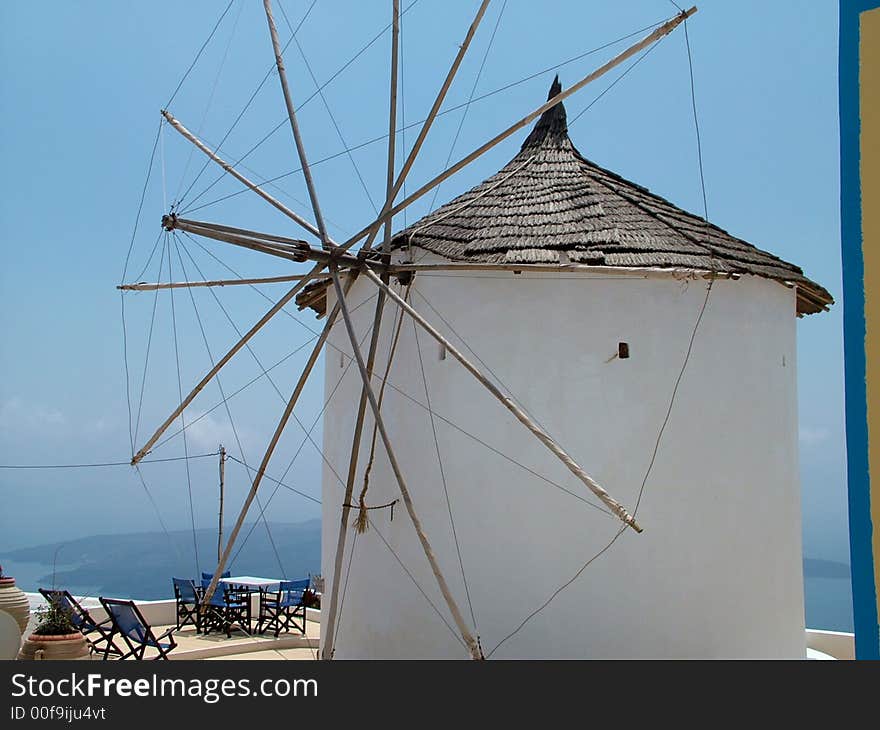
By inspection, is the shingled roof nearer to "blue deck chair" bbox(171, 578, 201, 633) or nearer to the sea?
the sea

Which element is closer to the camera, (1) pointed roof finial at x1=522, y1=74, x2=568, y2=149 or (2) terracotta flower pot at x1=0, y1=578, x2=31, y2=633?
(2) terracotta flower pot at x1=0, y1=578, x2=31, y2=633

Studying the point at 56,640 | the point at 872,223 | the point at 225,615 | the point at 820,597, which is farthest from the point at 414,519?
the point at 820,597

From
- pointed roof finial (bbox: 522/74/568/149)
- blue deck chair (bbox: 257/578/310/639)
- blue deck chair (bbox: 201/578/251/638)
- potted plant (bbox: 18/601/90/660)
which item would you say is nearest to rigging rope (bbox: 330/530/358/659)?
potted plant (bbox: 18/601/90/660)

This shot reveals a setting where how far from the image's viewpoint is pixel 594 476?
825 centimetres

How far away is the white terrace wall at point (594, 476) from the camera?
323 inches

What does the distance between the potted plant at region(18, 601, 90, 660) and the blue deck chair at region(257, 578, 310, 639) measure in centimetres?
320

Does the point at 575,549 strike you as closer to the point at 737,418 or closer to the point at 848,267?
the point at 737,418

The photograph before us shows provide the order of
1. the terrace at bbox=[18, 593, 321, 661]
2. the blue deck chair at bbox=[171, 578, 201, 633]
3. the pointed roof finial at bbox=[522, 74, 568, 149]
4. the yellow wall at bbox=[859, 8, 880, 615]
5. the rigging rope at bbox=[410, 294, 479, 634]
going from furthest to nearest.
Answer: the blue deck chair at bbox=[171, 578, 201, 633]
the terrace at bbox=[18, 593, 321, 661]
the pointed roof finial at bbox=[522, 74, 568, 149]
the rigging rope at bbox=[410, 294, 479, 634]
the yellow wall at bbox=[859, 8, 880, 615]

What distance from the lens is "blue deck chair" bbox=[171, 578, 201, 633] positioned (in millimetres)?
11664

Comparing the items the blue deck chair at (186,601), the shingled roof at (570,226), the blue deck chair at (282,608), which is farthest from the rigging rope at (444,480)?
the blue deck chair at (186,601)

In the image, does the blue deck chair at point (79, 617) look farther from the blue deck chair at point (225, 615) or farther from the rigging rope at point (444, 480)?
the rigging rope at point (444, 480)

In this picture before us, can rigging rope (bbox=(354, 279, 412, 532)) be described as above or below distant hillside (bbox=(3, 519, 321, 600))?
above
